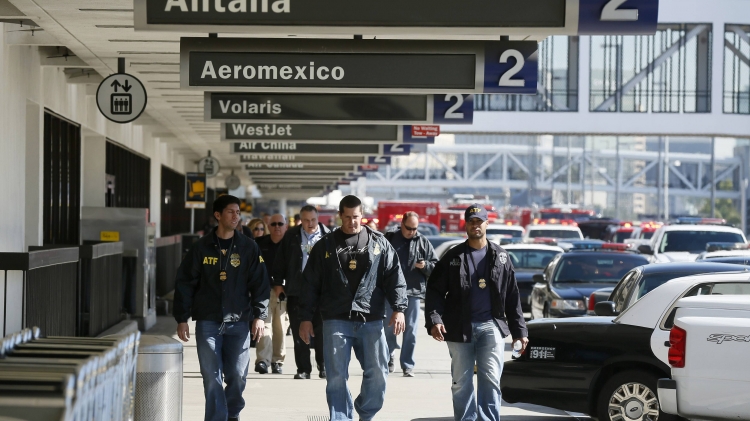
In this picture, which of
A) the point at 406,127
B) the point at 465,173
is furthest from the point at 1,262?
the point at 465,173

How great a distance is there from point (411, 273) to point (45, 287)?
13.6ft

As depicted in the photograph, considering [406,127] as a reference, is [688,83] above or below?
above

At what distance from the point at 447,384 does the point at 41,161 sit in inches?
230

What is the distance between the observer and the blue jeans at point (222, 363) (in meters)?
9.02

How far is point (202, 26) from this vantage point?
815 cm

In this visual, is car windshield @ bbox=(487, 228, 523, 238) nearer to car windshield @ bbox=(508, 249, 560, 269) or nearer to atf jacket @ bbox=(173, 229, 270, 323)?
car windshield @ bbox=(508, 249, 560, 269)

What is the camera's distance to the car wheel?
9586mm

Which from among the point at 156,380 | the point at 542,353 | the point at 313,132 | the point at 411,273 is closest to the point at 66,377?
the point at 156,380

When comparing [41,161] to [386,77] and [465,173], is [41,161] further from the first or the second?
[465,173]

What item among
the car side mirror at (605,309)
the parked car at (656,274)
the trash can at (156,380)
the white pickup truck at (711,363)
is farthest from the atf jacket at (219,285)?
the parked car at (656,274)

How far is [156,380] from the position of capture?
8.27m

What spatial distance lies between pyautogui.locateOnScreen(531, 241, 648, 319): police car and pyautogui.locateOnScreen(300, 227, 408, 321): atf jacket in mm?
8618

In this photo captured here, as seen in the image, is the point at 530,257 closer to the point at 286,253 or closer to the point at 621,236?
the point at 286,253

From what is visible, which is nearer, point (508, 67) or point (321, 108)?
point (508, 67)
